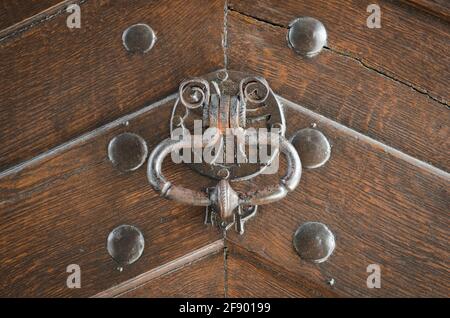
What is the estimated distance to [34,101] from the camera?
3.60ft

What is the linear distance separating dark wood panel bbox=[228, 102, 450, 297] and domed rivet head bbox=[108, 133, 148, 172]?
6.3 inches

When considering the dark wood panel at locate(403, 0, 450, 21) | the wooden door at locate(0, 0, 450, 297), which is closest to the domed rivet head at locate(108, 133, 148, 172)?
the wooden door at locate(0, 0, 450, 297)

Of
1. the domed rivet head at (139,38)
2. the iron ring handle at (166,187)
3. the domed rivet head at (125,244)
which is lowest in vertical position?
the domed rivet head at (125,244)

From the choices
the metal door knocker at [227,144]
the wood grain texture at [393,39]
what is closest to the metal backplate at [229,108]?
the metal door knocker at [227,144]

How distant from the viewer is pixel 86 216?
1079 mm

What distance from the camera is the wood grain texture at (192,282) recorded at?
1.09 metres

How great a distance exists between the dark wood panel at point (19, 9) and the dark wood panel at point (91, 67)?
0.8 inches

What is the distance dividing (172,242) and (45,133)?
0.24m

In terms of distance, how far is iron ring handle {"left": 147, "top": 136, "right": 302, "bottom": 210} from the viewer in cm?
97

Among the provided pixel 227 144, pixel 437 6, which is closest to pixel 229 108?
pixel 227 144

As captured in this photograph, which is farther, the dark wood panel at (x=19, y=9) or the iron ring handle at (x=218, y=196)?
the dark wood panel at (x=19, y=9)

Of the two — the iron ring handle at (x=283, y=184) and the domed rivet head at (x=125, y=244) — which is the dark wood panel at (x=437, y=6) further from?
the domed rivet head at (x=125, y=244)

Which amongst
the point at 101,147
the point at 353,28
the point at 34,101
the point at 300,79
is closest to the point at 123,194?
the point at 101,147

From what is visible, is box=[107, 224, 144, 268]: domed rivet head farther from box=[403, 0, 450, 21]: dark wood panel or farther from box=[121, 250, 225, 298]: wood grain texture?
box=[403, 0, 450, 21]: dark wood panel
